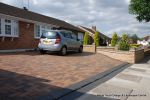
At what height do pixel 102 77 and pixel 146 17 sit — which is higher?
pixel 146 17

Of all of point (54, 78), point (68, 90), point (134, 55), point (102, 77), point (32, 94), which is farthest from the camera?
point (134, 55)

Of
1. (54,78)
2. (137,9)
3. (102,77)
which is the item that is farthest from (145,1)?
(54,78)

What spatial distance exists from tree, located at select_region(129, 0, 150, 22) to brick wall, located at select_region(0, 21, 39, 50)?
12697 millimetres

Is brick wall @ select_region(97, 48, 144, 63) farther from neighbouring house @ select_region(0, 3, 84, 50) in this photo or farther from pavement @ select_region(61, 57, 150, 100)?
pavement @ select_region(61, 57, 150, 100)

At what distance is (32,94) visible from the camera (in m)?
6.17

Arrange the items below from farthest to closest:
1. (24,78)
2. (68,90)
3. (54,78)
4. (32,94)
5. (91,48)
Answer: (91,48), (54,78), (24,78), (68,90), (32,94)

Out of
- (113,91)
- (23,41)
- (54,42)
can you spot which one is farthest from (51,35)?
(113,91)

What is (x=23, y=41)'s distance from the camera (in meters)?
19.3

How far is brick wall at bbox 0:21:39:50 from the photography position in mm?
17000

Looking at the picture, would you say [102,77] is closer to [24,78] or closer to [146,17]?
[24,78]

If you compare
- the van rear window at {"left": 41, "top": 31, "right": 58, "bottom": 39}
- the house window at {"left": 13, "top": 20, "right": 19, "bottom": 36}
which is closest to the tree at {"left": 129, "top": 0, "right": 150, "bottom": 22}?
the van rear window at {"left": 41, "top": 31, "right": 58, "bottom": 39}

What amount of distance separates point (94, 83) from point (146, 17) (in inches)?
802

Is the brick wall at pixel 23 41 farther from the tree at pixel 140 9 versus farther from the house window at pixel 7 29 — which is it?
the tree at pixel 140 9

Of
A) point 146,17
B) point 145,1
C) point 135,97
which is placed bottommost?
point 135,97
